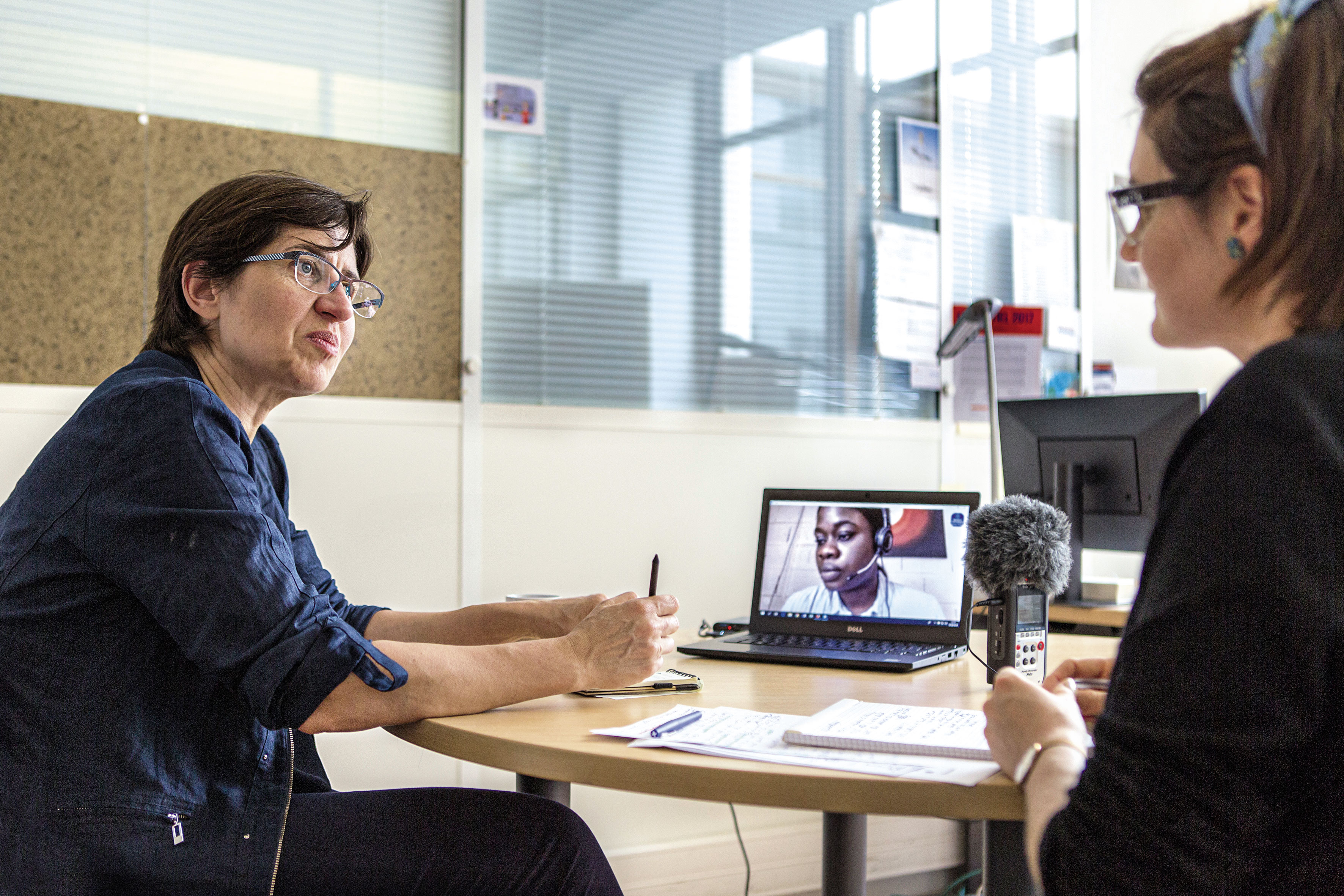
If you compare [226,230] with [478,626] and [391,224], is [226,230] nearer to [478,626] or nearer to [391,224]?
[478,626]

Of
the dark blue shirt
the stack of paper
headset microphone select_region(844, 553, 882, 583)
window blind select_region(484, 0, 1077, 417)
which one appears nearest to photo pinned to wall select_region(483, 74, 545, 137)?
window blind select_region(484, 0, 1077, 417)

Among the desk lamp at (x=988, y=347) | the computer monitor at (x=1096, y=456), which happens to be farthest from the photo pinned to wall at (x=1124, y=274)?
the computer monitor at (x=1096, y=456)

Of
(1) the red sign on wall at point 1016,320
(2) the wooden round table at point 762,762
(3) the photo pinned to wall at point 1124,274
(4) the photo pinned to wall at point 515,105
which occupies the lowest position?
(2) the wooden round table at point 762,762

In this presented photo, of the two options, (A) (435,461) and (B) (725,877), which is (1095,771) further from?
(B) (725,877)

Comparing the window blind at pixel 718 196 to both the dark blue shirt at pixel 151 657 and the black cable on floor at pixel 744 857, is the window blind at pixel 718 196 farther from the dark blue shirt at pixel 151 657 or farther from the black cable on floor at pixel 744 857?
the dark blue shirt at pixel 151 657

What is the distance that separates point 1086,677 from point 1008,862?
261 mm

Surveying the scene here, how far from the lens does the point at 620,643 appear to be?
1379 millimetres

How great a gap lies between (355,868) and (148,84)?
1830mm

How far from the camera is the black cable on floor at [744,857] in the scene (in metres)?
2.79

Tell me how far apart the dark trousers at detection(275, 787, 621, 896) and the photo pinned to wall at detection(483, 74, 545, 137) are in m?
1.80

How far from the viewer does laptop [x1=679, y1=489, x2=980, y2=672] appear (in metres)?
1.72

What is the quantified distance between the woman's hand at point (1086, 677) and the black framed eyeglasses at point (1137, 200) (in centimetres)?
44

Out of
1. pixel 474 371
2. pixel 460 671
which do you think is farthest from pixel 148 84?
pixel 460 671

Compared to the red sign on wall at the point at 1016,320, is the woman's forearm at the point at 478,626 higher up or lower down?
lower down
